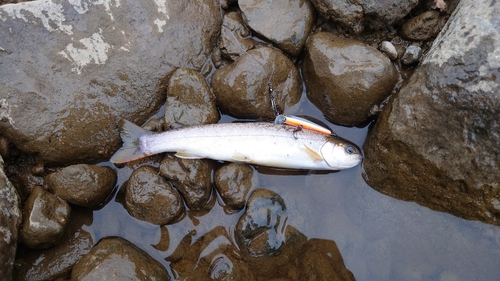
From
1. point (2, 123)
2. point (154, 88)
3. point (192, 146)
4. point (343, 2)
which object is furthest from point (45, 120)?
point (343, 2)

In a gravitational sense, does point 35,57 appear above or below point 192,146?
above

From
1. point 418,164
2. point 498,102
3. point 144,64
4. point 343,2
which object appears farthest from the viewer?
point 144,64

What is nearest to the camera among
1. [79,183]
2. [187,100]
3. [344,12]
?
[79,183]

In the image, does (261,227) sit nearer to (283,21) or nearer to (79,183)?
(79,183)

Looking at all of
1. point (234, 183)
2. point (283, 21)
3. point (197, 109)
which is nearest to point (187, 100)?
point (197, 109)

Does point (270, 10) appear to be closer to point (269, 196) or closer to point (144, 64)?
point (144, 64)

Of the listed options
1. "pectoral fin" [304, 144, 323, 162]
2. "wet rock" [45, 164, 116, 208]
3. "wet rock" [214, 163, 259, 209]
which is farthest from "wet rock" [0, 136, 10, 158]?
"pectoral fin" [304, 144, 323, 162]

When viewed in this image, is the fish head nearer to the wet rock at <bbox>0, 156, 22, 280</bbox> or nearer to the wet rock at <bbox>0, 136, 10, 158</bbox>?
the wet rock at <bbox>0, 156, 22, 280</bbox>
